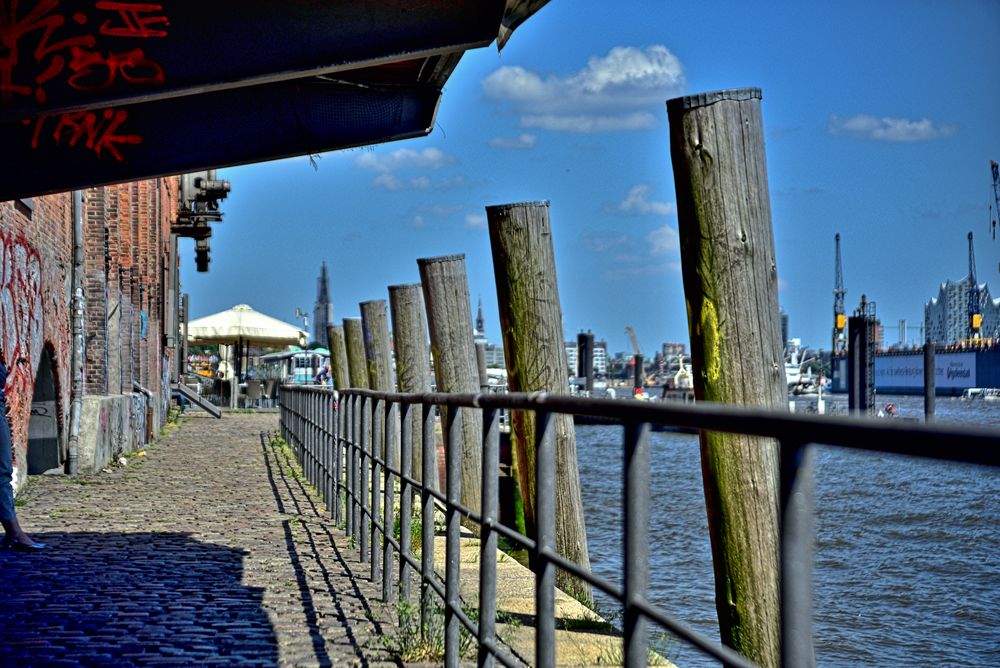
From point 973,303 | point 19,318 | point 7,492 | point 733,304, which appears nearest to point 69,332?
point 19,318

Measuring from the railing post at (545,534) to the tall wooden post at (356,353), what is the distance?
44.8 ft

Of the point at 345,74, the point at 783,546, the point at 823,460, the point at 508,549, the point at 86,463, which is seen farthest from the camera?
the point at 86,463

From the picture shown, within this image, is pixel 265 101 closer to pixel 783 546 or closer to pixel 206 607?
pixel 206 607

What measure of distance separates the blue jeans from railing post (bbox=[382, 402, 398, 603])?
9.98 feet

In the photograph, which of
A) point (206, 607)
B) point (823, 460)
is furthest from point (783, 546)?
point (206, 607)

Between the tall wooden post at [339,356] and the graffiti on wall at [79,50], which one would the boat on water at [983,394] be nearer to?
the tall wooden post at [339,356]

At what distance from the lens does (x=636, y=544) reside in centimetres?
293

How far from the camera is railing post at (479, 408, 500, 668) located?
180 inches

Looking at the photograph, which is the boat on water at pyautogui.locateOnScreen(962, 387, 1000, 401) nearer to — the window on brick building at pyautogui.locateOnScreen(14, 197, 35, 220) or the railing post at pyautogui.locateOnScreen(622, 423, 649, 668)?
the window on brick building at pyautogui.locateOnScreen(14, 197, 35, 220)

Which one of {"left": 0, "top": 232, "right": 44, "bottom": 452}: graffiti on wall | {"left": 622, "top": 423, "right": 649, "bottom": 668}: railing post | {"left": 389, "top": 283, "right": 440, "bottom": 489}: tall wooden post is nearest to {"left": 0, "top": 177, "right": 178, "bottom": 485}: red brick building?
{"left": 0, "top": 232, "right": 44, "bottom": 452}: graffiti on wall

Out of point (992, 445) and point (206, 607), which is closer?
point (992, 445)

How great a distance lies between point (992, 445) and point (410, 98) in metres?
6.30

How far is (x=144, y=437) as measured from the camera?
23.1 meters

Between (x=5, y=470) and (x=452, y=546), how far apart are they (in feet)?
15.7
